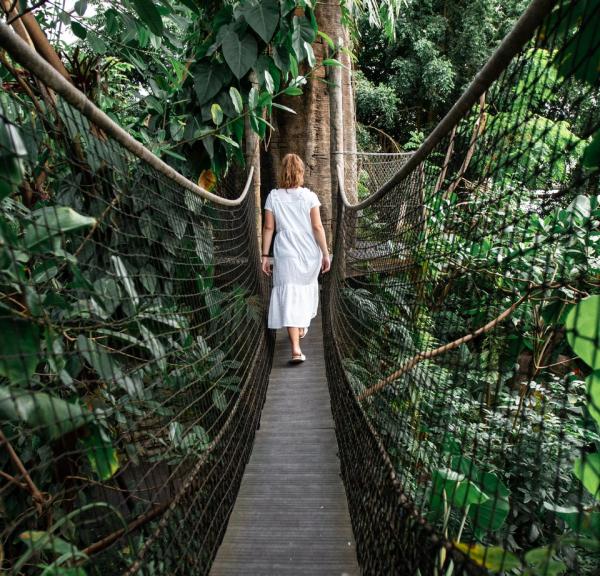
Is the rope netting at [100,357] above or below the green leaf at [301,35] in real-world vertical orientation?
below

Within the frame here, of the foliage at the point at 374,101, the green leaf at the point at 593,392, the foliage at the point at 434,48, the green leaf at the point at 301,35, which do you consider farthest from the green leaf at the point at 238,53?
the foliage at the point at 434,48

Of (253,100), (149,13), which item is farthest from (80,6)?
(253,100)

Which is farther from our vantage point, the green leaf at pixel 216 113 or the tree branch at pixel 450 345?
the green leaf at pixel 216 113

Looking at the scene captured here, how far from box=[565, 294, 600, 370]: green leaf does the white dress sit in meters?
2.18

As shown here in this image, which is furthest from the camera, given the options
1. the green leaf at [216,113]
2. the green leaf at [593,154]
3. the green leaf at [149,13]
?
the green leaf at [216,113]

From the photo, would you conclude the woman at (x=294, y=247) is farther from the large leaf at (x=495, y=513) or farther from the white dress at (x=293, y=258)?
the large leaf at (x=495, y=513)

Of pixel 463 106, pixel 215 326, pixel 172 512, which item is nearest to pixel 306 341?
pixel 215 326

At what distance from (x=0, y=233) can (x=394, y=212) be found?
119 centimetres

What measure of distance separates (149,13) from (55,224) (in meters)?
0.77

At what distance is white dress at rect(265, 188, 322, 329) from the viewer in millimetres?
2736

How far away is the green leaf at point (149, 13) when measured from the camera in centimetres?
122

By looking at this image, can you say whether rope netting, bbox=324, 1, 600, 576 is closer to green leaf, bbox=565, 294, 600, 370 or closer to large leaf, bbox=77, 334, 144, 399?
green leaf, bbox=565, 294, 600, 370

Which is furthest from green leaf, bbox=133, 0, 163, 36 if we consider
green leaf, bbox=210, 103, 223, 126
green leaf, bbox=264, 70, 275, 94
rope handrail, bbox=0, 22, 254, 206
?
green leaf, bbox=264, 70, 275, 94

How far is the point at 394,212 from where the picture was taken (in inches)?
63.4
